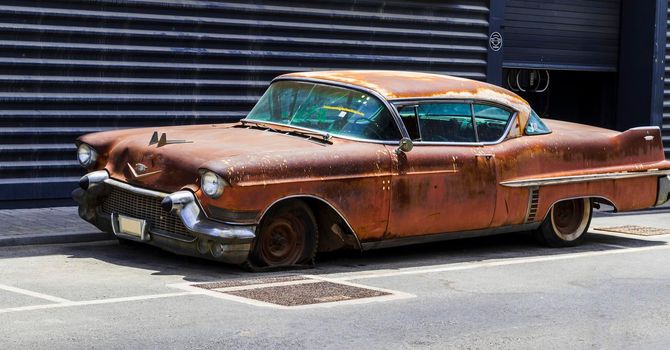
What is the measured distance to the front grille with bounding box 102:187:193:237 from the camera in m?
8.93

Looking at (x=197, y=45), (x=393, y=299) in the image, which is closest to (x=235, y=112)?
(x=197, y=45)

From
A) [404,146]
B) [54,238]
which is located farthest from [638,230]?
[54,238]

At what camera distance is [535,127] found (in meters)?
10.8

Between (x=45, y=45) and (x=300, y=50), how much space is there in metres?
3.30

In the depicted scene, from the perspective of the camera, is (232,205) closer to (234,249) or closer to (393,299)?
(234,249)

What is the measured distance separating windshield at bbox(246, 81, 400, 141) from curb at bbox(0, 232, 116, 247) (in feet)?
5.59

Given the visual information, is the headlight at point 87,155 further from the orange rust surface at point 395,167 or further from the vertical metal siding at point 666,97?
the vertical metal siding at point 666,97

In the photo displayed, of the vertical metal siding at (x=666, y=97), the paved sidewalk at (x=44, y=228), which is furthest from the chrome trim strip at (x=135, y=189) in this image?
the vertical metal siding at (x=666, y=97)

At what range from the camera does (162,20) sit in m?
13.0

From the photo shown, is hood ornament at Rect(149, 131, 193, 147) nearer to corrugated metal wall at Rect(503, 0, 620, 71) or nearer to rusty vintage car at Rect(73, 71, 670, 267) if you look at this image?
rusty vintage car at Rect(73, 71, 670, 267)

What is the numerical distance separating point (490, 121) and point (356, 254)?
1.70 metres

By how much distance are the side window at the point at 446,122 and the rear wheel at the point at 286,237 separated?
1.40 m

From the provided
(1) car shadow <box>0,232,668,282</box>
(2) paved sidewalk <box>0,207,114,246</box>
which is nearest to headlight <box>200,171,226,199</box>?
(1) car shadow <box>0,232,668,282</box>

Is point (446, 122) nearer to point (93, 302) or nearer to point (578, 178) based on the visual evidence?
point (578, 178)
